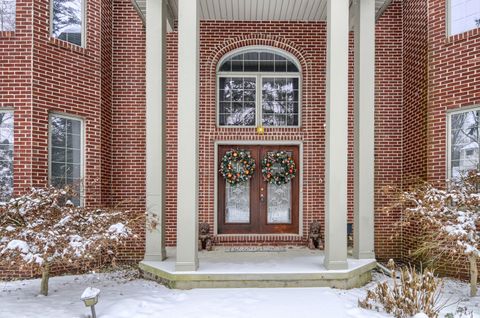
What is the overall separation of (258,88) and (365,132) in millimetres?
2860

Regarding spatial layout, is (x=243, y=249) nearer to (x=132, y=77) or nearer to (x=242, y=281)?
(x=242, y=281)

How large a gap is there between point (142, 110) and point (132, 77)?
0.75 m

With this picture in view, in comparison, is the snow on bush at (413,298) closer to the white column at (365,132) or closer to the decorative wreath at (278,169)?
the white column at (365,132)

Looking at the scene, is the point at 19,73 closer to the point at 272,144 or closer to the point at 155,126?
the point at 155,126

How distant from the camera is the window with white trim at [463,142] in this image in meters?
5.76

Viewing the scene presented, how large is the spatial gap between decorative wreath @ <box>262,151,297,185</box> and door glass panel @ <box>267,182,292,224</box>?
0.19 m

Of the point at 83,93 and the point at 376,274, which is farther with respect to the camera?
the point at 83,93

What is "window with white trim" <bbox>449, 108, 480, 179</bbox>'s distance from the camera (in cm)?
576

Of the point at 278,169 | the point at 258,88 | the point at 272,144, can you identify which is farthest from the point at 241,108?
the point at 278,169

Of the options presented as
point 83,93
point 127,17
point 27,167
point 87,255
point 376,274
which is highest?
point 127,17

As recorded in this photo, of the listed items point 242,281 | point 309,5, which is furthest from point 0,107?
point 309,5

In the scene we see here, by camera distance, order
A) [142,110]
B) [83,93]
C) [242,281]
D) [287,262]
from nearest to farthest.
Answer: [242,281]
[287,262]
[83,93]
[142,110]

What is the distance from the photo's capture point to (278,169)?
7.59 m

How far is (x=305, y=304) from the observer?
4.26 meters
